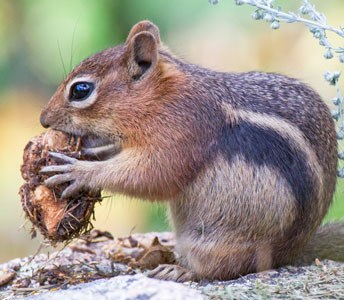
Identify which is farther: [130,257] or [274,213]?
[130,257]

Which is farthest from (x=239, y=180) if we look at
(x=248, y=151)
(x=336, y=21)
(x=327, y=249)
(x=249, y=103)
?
(x=336, y=21)

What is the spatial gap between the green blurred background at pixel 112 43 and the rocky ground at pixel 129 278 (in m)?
2.70

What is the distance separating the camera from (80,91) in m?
5.92

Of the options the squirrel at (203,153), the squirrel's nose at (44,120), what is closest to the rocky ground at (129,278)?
the squirrel at (203,153)

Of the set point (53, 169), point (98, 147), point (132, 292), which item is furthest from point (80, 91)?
point (132, 292)

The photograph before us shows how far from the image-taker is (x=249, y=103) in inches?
233

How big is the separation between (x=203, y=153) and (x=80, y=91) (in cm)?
96

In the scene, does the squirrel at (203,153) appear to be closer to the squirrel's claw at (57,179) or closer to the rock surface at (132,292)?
the squirrel's claw at (57,179)

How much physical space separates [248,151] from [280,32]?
5.32 m

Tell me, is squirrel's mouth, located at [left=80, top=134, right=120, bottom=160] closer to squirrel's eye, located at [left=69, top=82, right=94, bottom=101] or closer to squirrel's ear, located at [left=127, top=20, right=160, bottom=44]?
squirrel's eye, located at [left=69, top=82, right=94, bottom=101]

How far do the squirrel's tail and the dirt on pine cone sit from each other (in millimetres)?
1626

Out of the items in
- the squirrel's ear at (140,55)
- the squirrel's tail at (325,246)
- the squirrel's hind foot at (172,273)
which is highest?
the squirrel's ear at (140,55)

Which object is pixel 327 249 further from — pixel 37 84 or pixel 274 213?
pixel 37 84

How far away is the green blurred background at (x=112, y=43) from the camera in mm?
9883
